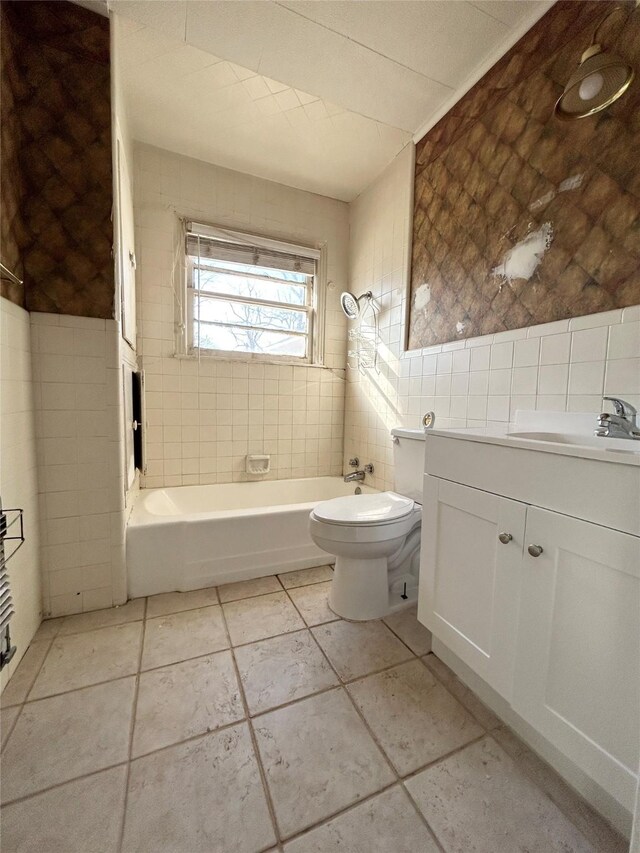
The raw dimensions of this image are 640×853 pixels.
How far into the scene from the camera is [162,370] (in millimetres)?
2131

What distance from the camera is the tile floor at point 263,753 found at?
72 cm

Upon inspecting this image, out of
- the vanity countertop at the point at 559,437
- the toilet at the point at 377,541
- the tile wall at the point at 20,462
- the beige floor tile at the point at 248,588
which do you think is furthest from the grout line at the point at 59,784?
the vanity countertop at the point at 559,437

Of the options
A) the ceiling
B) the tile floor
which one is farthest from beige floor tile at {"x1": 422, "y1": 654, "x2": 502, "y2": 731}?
the ceiling

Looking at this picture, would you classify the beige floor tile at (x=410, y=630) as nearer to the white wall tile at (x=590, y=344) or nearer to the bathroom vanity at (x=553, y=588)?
the bathroom vanity at (x=553, y=588)

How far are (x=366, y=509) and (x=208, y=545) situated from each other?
82 centimetres

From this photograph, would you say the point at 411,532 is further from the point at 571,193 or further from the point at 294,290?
the point at 294,290

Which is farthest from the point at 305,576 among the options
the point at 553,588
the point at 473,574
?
the point at 553,588

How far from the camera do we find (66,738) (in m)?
0.91

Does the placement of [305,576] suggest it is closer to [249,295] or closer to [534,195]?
[249,295]

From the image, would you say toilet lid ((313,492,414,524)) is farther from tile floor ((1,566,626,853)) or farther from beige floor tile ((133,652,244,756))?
beige floor tile ((133,652,244,756))

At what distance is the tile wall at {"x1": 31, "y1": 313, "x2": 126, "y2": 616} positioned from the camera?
4.41ft

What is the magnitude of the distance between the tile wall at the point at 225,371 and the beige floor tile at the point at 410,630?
1.31 metres

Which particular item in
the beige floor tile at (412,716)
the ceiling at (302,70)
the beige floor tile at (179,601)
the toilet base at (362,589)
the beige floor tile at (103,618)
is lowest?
the beige floor tile at (103,618)

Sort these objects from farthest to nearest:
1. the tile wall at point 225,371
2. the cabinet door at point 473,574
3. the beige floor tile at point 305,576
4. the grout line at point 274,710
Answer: the tile wall at point 225,371, the beige floor tile at point 305,576, the cabinet door at point 473,574, the grout line at point 274,710
